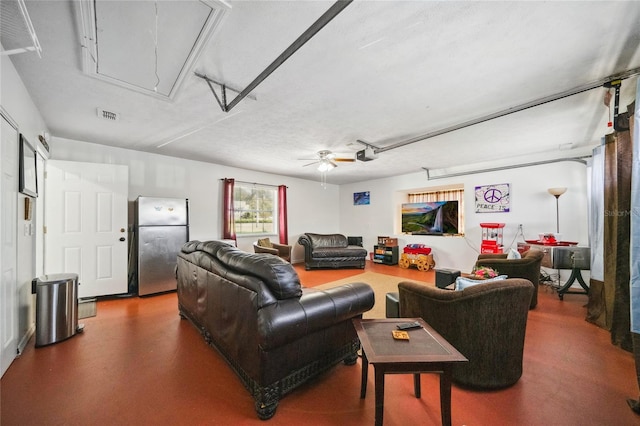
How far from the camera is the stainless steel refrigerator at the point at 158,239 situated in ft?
13.7

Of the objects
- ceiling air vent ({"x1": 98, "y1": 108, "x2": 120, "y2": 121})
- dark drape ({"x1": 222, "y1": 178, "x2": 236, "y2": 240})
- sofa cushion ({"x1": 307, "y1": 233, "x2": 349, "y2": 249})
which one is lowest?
sofa cushion ({"x1": 307, "y1": 233, "x2": 349, "y2": 249})

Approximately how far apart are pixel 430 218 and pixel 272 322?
19.9 ft

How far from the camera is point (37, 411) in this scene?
64.8 inches

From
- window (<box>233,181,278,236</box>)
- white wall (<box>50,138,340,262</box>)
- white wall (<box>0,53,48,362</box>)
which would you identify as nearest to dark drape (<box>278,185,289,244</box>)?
window (<box>233,181,278,236</box>)

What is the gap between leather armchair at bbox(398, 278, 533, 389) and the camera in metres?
1.75

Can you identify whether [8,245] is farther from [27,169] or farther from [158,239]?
[158,239]

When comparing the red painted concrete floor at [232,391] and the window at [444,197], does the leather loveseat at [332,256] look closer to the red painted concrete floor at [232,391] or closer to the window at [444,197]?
the window at [444,197]

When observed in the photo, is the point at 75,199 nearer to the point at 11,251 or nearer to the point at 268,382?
the point at 11,251

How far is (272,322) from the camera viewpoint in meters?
1.52

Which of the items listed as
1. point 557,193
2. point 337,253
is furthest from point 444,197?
point 337,253

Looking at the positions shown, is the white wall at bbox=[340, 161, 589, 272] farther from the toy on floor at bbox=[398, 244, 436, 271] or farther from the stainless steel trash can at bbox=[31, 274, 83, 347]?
the stainless steel trash can at bbox=[31, 274, 83, 347]

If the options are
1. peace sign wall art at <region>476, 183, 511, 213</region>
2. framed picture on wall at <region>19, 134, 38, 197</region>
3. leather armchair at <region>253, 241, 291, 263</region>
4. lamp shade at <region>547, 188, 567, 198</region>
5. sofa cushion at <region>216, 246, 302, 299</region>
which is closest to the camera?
sofa cushion at <region>216, 246, 302, 299</region>

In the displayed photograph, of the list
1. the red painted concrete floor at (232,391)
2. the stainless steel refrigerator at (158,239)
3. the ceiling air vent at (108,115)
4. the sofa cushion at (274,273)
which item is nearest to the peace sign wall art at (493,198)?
the red painted concrete floor at (232,391)

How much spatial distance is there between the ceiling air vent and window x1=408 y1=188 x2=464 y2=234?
22.1 feet
